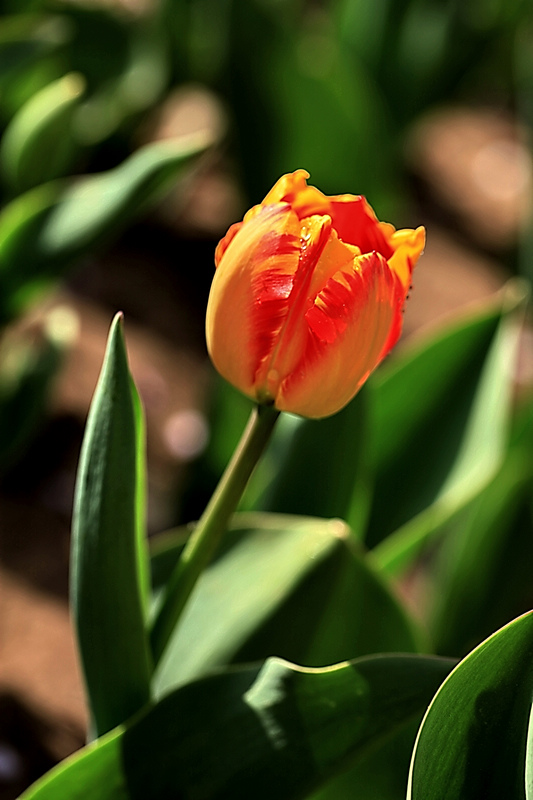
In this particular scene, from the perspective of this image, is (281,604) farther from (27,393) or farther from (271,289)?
(27,393)

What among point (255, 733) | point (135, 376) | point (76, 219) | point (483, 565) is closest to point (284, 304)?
point (255, 733)

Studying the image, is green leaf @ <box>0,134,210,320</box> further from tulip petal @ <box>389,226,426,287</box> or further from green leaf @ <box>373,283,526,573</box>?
tulip petal @ <box>389,226,426,287</box>

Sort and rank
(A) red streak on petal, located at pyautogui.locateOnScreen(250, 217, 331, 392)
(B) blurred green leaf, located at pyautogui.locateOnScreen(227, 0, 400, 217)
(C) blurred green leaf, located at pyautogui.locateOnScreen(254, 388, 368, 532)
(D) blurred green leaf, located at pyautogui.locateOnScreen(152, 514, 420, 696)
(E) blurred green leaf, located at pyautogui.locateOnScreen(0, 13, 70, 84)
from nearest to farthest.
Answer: (A) red streak on petal, located at pyautogui.locateOnScreen(250, 217, 331, 392)
(D) blurred green leaf, located at pyautogui.locateOnScreen(152, 514, 420, 696)
(C) blurred green leaf, located at pyautogui.locateOnScreen(254, 388, 368, 532)
(E) blurred green leaf, located at pyautogui.locateOnScreen(0, 13, 70, 84)
(B) blurred green leaf, located at pyautogui.locateOnScreen(227, 0, 400, 217)

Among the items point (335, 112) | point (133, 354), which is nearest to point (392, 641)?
point (133, 354)

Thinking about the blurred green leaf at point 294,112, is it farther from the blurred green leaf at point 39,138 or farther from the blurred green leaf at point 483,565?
the blurred green leaf at point 483,565

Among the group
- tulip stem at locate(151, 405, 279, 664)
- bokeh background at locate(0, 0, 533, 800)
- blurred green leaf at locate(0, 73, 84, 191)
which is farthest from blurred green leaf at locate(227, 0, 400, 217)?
tulip stem at locate(151, 405, 279, 664)

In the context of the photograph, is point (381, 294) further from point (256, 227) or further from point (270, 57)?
point (270, 57)

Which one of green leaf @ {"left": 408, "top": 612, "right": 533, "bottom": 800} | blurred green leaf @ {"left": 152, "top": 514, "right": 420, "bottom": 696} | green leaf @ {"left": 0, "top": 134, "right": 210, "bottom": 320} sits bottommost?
blurred green leaf @ {"left": 152, "top": 514, "right": 420, "bottom": 696}

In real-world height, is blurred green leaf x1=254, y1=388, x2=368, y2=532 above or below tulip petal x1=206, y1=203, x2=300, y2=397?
below
